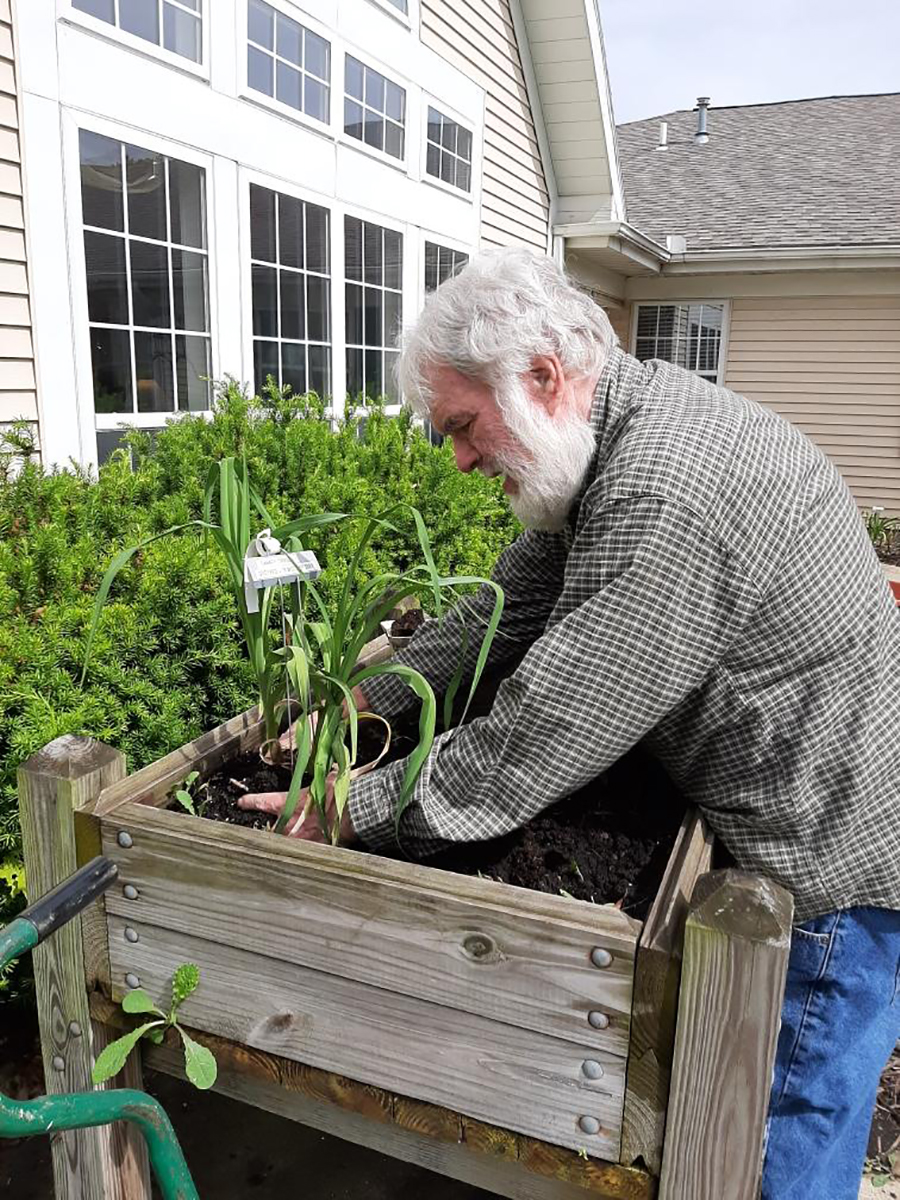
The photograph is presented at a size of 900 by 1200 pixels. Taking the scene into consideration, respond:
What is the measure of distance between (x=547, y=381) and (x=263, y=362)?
4624 millimetres

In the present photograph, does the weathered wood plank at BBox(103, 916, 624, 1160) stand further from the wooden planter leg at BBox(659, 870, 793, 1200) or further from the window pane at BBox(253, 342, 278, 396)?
the window pane at BBox(253, 342, 278, 396)

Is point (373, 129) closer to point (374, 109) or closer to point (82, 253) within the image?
point (374, 109)

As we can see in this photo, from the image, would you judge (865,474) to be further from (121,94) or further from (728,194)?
(121,94)

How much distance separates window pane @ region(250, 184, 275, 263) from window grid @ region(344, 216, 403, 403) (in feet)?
3.20

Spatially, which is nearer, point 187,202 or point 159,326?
point 159,326

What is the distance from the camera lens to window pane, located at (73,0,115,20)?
407 cm

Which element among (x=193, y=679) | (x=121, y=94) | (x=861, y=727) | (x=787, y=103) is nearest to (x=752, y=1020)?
(x=861, y=727)

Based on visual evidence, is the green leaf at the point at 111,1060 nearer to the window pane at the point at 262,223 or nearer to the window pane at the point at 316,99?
the window pane at the point at 262,223

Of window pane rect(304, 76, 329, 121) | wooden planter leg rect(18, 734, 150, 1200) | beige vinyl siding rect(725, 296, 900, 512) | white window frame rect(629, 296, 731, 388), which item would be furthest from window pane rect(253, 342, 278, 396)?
beige vinyl siding rect(725, 296, 900, 512)

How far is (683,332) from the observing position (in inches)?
521

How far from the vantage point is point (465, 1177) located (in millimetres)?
1325

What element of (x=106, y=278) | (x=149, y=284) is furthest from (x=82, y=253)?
(x=149, y=284)

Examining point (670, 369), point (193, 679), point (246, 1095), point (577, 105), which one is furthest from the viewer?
point (577, 105)

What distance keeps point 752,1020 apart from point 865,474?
40.7ft
